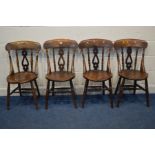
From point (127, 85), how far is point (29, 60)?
1452 mm

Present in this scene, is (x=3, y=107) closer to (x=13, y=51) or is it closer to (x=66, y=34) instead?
(x=13, y=51)

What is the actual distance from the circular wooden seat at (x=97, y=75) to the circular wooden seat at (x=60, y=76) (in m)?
0.20

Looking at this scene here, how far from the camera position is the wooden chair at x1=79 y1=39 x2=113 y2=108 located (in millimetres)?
3381

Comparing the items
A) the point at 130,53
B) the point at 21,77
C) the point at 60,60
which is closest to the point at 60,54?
the point at 60,60

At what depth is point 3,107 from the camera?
351 centimetres

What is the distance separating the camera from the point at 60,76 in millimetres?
3367

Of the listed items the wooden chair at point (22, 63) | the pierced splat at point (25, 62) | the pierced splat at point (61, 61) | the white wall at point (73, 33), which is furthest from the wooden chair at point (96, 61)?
the pierced splat at point (25, 62)

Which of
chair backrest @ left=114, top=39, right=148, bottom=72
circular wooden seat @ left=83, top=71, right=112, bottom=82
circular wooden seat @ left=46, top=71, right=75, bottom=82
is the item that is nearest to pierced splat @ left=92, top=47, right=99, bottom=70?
circular wooden seat @ left=83, top=71, right=112, bottom=82

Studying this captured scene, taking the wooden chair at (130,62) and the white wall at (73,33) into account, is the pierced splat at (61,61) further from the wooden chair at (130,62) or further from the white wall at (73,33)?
the wooden chair at (130,62)

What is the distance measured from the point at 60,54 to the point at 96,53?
0.49 meters

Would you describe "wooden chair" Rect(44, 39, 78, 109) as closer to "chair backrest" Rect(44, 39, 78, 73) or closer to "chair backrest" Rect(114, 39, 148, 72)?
"chair backrest" Rect(44, 39, 78, 73)

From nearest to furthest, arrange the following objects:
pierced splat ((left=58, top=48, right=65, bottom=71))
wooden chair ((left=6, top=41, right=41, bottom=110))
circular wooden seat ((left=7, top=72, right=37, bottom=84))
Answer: circular wooden seat ((left=7, top=72, right=37, bottom=84)) → wooden chair ((left=6, top=41, right=41, bottom=110)) → pierced splat ((left=58, top=48, right=65, bottom=71))

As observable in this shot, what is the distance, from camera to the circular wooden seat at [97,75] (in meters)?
3.27

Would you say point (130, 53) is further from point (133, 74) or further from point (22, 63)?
A: point (22, 63)
